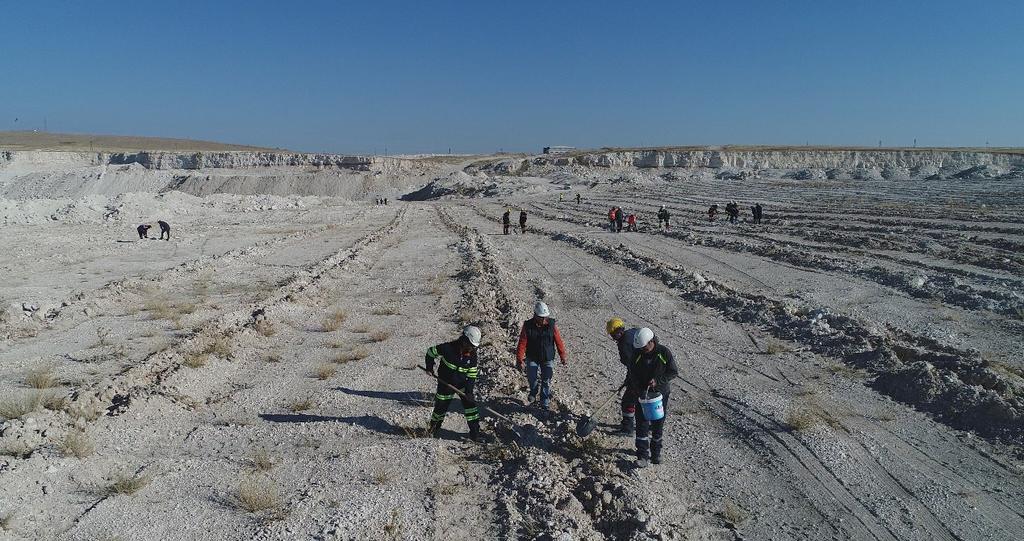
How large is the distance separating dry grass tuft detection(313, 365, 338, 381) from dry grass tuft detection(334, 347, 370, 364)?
47 cm

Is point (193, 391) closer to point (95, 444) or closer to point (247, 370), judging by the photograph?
point (247, 370)

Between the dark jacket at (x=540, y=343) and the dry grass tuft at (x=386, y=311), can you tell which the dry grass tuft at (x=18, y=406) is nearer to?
the dark jacket at (x=540, y=343)

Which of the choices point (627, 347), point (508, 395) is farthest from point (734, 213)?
point (627, 347)

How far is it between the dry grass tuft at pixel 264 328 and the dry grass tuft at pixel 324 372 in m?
2.70

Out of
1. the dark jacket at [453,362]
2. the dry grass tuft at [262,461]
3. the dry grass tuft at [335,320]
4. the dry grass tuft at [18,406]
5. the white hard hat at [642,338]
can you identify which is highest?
the white hard hat at [642,338]

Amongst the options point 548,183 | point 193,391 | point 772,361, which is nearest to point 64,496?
point 193,391

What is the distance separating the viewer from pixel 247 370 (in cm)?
1047

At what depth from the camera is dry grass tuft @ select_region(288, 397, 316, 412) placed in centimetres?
862

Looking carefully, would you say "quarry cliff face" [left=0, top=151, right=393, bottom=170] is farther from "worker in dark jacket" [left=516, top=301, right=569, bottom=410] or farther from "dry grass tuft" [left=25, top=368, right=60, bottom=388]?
"worker in dark jacket" [left=516, top=301, right=569, bottom=410]

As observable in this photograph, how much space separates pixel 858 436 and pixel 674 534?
11.1ft

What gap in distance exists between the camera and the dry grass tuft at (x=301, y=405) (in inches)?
340

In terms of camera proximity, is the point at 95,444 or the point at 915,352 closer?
the point at 95,444

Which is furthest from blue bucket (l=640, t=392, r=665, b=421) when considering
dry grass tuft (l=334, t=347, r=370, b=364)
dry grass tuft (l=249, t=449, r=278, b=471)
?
dry grass tuft (l=334, t=347, r=370, b=364)

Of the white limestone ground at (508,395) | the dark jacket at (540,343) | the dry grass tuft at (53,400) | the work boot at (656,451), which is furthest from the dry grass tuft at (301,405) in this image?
the work boot at (656,451)
